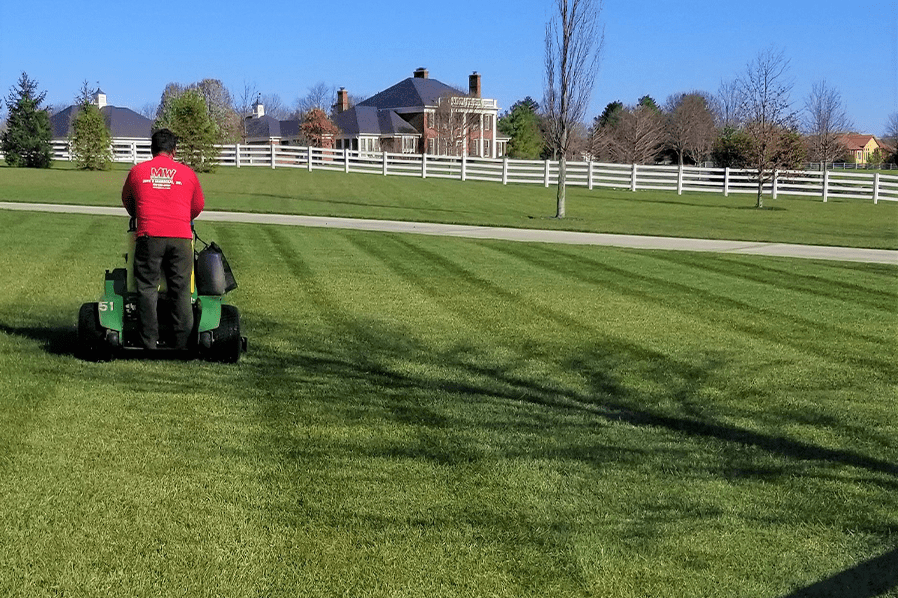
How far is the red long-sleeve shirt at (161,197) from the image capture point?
7418mm

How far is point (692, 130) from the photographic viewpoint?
79750 mm

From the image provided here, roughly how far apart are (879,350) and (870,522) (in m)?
4.82

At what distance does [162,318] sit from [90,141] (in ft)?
129

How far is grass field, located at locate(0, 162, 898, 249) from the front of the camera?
2366 cm

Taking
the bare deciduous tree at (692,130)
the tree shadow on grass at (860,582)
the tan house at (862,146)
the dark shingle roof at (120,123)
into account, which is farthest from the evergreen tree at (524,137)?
the tree shadow on grass at (860,582)

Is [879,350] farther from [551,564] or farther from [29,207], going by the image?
[29,207]

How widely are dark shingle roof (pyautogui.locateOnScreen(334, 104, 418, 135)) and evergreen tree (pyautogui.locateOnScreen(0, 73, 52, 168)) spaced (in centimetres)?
3321

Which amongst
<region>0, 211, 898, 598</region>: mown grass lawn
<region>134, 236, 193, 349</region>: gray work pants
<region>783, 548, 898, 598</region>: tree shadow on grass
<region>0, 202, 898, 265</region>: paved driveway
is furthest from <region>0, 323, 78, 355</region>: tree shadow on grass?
<region>0, 202, 898, 265</region>: paved driveway

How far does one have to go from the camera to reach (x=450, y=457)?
19.1 ft

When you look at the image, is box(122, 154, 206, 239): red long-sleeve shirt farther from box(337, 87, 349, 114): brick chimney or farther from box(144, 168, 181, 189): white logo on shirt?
box(337, 87, 349, 114): brick chimney

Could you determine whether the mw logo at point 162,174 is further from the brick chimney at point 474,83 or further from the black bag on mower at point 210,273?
the brick chimney at point 474,83

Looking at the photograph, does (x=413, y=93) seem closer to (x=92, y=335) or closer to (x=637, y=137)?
(x=637, y=137)

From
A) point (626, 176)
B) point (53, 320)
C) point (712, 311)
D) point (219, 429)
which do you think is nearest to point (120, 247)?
point (53, 320)

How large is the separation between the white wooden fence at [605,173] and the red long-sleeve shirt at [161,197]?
36457mm
